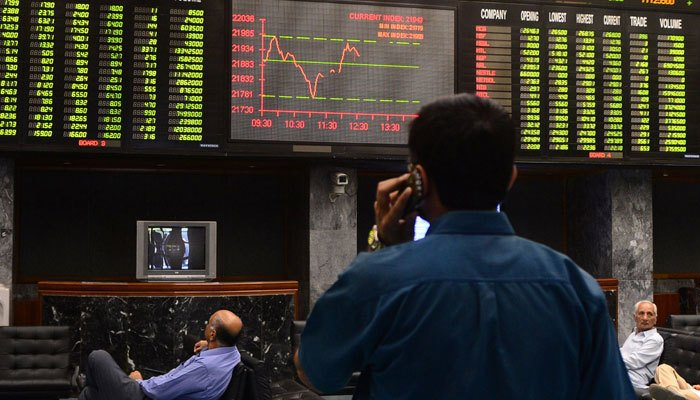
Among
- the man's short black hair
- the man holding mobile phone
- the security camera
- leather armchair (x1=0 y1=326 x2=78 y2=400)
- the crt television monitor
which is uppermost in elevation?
the security camera

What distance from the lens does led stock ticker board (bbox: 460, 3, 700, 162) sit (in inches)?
310

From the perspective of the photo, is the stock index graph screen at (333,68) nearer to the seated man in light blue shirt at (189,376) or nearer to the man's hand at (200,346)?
the man's hand at (200,346)

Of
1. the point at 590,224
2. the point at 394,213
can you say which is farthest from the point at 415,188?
the point at 590,224

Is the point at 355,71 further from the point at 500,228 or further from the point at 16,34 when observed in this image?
the point at 500,228

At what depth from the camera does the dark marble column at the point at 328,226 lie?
805 cm

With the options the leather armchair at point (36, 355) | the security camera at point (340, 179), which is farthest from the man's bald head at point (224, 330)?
the security camera at point (340, 179)

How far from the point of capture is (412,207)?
1201mm

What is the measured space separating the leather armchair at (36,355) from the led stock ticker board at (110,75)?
150cm

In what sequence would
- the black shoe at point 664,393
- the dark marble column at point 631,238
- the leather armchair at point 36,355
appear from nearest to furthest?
the black shoe at point 664,393 < the leather armchair at point 36,355 < the dark marble column at point 631,238

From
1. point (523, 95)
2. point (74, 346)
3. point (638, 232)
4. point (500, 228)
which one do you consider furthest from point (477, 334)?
point (638, 232)

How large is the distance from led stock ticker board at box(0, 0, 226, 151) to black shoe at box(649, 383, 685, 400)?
3.97 meters

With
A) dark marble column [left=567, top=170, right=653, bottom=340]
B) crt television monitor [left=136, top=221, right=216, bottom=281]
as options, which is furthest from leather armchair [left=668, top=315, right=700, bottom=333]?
crt television monitor [left=136, top=221, right=216, bottom=281]

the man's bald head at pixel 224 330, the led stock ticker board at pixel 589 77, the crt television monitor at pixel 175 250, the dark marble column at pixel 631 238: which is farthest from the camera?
the dark marble column at pixel 631 238

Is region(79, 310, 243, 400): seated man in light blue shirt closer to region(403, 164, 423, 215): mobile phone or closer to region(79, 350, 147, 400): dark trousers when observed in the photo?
region(79, 350, 147, 400): dark trousers
